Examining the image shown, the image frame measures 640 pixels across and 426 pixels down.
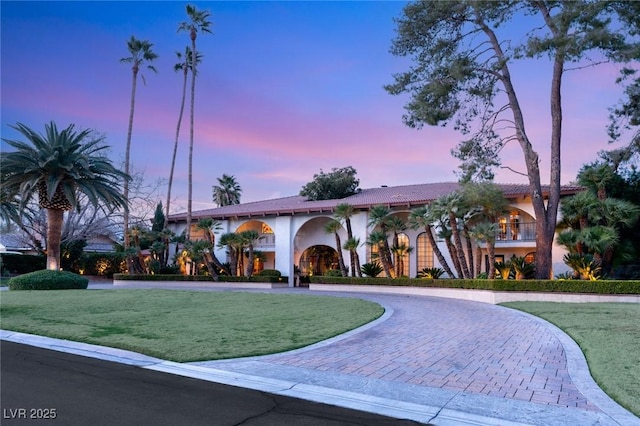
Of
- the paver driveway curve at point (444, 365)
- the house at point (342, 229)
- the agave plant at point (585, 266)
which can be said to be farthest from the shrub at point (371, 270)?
the paver driveway curve at point (444, 365)

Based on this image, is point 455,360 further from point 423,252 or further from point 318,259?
point 318,259

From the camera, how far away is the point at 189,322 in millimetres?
11898

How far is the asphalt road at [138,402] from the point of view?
471 centimetres

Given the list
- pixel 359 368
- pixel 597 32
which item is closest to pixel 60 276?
pixel 359 368

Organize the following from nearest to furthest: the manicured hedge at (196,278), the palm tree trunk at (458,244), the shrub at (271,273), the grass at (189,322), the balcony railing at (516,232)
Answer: the grass at (189,322)
the palm tree trunk at (458,244)
the balcony railing at (516,232)
the manicured hedge at (196,278)
the shrub at (271,273)

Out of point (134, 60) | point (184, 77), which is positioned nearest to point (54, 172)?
point (134, 60)

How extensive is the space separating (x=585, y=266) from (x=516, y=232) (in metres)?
6.43

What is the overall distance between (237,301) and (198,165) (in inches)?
947

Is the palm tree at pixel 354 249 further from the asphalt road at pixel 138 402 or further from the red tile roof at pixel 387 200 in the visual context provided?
the asphalt road at pixel 138 402

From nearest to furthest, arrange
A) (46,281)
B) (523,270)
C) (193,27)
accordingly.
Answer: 1. (523,270)
2. (46,281)
3. (193,27)

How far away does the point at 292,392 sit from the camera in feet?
19.3

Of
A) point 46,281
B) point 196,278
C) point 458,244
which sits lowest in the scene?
point 196,278

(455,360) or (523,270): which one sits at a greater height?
(523,270)

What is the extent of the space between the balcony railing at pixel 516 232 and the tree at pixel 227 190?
130 ft
